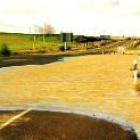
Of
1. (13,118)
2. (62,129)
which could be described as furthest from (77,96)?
(62,129)

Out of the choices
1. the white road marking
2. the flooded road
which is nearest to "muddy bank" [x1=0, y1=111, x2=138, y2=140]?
the white road marking

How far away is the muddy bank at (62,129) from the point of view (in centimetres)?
895

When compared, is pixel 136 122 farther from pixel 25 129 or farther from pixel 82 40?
pixel 82 40

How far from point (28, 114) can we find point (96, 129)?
2858 mm

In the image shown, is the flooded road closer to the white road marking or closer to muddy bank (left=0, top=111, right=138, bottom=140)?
muddy bank (left=0, top=111, right=138, bottom=140)

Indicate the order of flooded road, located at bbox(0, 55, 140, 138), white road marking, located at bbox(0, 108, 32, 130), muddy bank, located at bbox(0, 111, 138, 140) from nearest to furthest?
muddy bank, located at bbox(0, 111, 138, 140) < white road marking, located at bbox(0, 108, 32, 130) < flooded road, located at bbox(0, 55, 140, 138)

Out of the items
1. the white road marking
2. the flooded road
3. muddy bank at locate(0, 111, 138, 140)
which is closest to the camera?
muddy bank at locate(0, 111, 138, 140)

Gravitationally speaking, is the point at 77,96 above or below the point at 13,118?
below

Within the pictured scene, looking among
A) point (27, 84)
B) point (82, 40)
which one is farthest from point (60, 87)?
point (82, 40)

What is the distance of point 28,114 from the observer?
473 inches

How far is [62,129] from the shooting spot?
971 centimetres

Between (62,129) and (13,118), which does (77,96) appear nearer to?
(13,118)

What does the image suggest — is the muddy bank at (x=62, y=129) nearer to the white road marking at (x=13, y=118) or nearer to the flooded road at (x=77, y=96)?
the white road marking at (x=13, y=118)

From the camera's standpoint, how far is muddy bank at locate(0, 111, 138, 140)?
8.95 m
